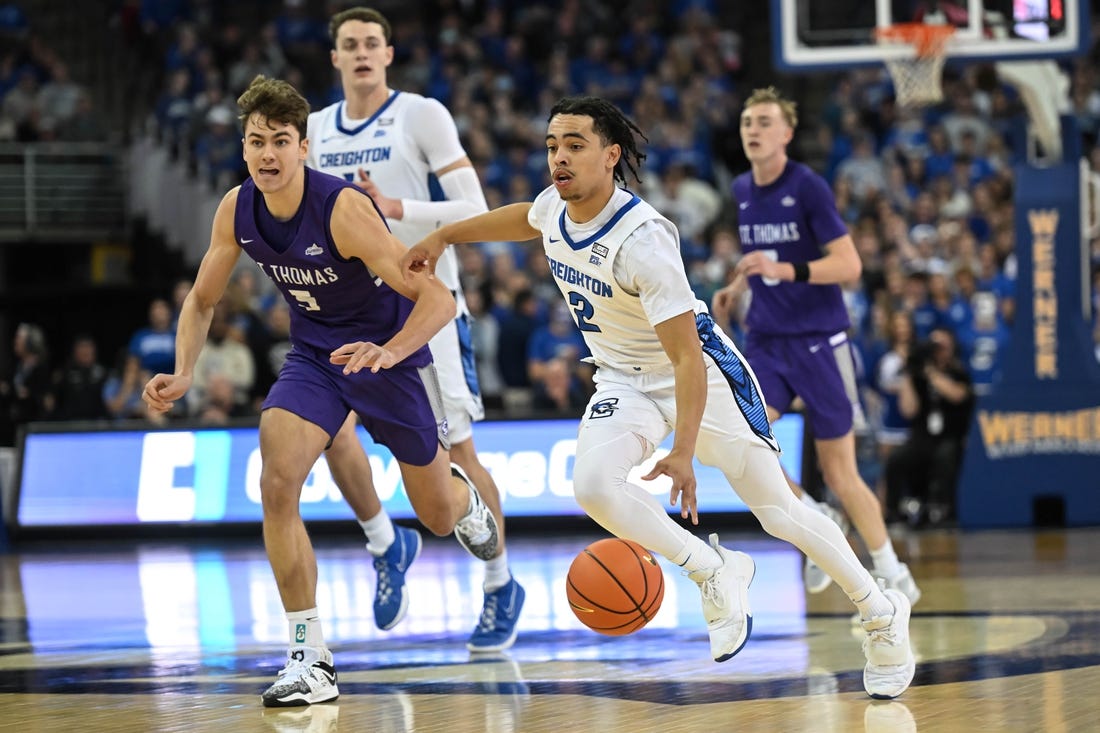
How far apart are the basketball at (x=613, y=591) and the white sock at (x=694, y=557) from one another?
17 cm

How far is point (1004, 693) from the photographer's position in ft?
19.1

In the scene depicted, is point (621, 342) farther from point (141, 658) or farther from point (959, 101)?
point (959, 101)

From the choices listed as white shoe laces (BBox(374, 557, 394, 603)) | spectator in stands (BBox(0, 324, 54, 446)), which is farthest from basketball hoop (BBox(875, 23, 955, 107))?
spectator in stands (BBox(0, 324, 54, 446))

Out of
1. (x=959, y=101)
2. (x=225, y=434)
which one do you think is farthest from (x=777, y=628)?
(x=959, y=101)

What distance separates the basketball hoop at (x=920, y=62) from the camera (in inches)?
450

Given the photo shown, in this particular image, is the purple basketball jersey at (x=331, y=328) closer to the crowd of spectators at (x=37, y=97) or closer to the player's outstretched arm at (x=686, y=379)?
the player's outstretched arm at (x=686, y=379)

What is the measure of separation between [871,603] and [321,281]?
234 centimetres

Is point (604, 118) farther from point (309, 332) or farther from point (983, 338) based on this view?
point (983, 338)

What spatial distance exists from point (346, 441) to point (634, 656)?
150 centimetres

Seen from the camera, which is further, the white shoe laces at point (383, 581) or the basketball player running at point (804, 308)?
the basketball player running at point (804, 308)

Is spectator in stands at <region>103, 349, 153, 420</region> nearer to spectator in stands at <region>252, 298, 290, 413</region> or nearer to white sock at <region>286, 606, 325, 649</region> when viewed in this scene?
spectator in stands at <region>252, 298, 290, 413</region>

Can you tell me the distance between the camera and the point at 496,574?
24.3 ft

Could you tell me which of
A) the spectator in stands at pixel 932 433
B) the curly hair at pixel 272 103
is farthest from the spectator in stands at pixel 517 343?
the curly hair at pixel 272 103

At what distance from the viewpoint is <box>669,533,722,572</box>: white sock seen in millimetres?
5816
